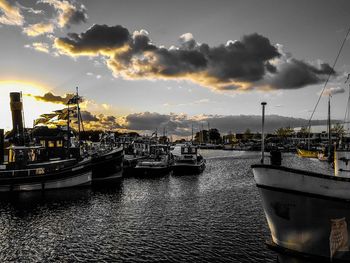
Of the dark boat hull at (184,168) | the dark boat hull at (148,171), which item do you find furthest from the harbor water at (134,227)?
the dark boat hull at (184,168)

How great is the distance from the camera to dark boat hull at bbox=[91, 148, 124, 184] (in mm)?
44844

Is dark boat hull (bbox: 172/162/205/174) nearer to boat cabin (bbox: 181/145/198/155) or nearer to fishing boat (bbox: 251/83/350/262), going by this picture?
boat cabin (bbox: 181/145/198/155)

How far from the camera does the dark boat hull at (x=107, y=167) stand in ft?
147

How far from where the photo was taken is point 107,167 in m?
47.0

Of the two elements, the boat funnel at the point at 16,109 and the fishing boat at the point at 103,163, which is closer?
the fishing boat at the point at 103,163

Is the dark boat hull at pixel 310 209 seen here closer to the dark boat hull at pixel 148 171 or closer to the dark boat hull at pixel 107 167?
the dark boat hull at pixel 107 167

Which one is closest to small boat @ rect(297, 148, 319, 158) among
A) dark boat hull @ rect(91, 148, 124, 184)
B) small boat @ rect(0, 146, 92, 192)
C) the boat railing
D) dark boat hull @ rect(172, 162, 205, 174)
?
dark boat hull @ rect(172, 162, 205, 174)

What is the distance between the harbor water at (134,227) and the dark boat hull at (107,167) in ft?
27.9

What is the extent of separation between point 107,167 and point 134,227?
26.4 meters

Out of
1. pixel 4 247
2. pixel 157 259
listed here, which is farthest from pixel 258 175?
pixel 4 247

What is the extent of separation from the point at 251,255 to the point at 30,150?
37.6 meters

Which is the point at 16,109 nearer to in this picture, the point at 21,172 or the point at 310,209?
the point at 21,172

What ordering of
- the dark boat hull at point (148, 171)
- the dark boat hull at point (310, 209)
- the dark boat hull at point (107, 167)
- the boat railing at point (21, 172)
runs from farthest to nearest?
the dark boat hull at point (148, 171)
the dark boat hull at point (107, 167)
the boat railing at point (21, 172)
the dark boat hull at point (310, 209)

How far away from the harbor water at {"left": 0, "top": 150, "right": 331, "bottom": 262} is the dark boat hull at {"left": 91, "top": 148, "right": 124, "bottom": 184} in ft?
27.9
